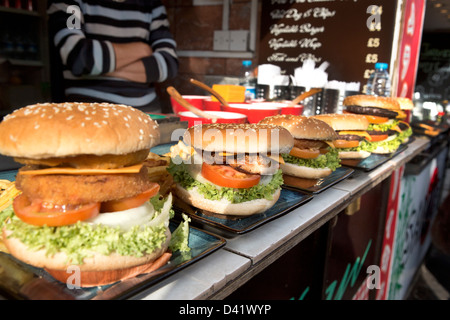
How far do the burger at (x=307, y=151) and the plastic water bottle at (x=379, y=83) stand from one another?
2.05m

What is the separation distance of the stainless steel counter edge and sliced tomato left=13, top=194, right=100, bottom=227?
0.93 feet

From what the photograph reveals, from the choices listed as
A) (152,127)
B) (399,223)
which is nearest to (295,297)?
(152,127)

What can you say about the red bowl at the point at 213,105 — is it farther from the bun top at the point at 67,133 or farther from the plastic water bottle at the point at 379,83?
the plastic water bottle at the point at 379,83

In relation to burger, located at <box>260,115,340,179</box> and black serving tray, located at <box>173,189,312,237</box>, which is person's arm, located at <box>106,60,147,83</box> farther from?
black serving tray, located at <box>173,189,312,237</box>

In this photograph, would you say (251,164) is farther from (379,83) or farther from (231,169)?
(379,83)

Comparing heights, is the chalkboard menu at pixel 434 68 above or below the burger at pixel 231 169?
above

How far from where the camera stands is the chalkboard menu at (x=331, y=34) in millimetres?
3730

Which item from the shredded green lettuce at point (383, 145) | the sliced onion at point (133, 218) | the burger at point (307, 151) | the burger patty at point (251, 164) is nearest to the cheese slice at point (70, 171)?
the sliced onion at point (133, 218)

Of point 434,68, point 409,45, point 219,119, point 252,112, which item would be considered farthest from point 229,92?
point 434,68

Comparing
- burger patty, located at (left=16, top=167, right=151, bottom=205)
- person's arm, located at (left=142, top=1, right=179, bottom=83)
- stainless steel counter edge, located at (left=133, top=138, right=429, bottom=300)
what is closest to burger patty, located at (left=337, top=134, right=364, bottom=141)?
stainless steel counter edge, located at (left=133, top=138, right=429, bottom=300)

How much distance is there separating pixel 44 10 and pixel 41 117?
543cm

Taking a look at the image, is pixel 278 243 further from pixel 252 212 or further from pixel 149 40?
pixel 149 40

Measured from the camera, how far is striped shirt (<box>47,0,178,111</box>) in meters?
3.13

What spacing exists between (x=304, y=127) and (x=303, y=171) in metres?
0.27
